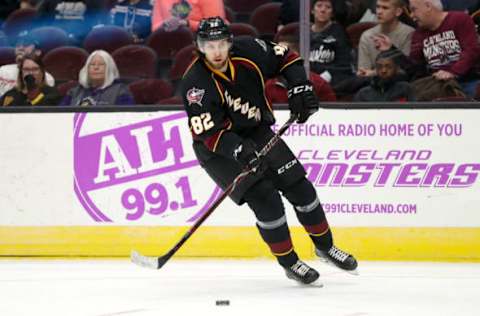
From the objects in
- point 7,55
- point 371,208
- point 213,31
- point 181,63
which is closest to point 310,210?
point 213,31

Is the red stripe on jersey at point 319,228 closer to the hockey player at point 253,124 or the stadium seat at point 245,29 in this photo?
the hockey player at point 253,124

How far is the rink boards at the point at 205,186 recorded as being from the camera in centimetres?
590

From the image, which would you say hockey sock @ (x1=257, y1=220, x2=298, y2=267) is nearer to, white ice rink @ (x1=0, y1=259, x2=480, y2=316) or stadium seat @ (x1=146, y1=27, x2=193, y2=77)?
white ice rink @ (x1=0, y1=259, x2=480, y2=316)

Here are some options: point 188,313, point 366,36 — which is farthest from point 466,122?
point 188,313

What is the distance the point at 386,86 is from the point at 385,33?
1.02 feet

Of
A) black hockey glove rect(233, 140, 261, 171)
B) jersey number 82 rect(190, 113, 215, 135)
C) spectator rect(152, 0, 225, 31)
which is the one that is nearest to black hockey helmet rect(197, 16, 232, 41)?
jersey number 82 rect(190, 113, 215, 135)

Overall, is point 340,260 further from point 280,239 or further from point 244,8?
point 244,8

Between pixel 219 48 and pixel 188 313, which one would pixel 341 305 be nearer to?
pixel 188 313

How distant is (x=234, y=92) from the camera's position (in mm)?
4840

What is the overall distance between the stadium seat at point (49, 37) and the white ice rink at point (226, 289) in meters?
1.34

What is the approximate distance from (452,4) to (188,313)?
8.92ft

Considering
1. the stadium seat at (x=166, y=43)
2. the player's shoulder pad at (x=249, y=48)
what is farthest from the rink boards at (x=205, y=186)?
the player's shoulder pad at (x=249, y=48)

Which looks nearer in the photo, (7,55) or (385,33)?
(385,33)

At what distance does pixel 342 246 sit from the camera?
19.6 ft
